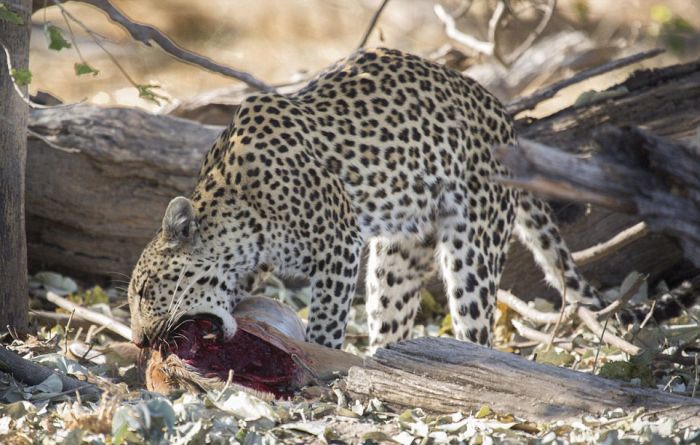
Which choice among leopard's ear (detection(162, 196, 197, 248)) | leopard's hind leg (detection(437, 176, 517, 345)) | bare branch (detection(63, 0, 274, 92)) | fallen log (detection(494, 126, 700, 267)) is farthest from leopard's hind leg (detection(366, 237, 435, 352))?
fallen log (detection(494, 126, 700, 267))

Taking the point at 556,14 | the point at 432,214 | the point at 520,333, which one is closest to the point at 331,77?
the point at 432,214

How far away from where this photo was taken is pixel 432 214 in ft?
24.0

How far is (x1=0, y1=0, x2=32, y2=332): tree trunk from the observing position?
6.30 meters

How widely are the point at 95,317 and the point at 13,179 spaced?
128cm

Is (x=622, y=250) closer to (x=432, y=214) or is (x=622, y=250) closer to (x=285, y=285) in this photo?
(x=432, y=214)

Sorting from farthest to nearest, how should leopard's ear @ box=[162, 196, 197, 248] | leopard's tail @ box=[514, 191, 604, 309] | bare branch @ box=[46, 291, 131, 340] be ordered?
1. leopard's tail @ box=[514, 191, 604, 309]
2. bare branch @ box=[46, 291, 131, 340]
3. leopard's ear @ box=[162, 196, 197, 248]

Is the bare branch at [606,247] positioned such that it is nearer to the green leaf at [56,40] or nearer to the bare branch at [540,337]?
the bare branch at [540,337]

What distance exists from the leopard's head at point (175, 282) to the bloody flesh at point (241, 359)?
0.18 metres

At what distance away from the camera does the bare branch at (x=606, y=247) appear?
7.33m

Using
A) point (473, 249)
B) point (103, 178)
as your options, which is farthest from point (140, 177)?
point (473, 249)

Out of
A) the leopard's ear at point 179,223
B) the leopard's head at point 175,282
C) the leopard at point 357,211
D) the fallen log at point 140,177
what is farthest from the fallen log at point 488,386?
the fallen log at point 140,177

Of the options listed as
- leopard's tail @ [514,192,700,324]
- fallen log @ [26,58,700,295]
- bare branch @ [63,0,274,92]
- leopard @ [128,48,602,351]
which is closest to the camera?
bare branch @ [63,0,274,92]

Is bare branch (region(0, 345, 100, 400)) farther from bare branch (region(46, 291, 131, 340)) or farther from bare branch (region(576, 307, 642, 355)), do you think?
bare branch (region(576, 307, 642, 355))

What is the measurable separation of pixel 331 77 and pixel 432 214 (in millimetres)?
1216
